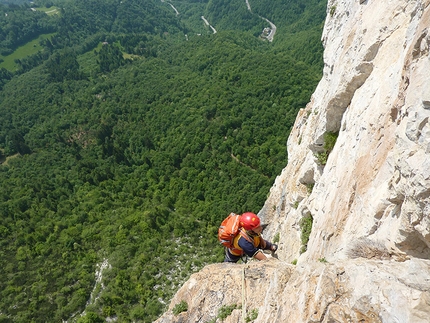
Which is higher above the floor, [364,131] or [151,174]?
[364,131]

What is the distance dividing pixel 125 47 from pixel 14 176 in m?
103

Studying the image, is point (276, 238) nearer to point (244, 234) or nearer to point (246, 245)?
point (246, 245)

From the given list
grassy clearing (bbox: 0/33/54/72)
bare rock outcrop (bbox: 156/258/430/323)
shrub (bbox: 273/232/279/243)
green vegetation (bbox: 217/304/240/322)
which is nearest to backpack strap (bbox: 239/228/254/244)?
bare rock outcrop (bbox: 156/258/430/323)

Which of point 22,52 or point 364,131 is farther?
Answer: point 22,52

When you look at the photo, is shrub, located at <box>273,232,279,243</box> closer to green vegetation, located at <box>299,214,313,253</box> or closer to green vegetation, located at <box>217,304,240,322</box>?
green vegetation, located at <box>299,214,313,253</box>

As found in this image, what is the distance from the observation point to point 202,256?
56.0 m

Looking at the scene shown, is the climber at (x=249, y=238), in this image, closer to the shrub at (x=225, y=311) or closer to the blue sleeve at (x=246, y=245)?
the blue sleeve at (x=246, y=245)

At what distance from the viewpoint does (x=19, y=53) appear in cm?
18862

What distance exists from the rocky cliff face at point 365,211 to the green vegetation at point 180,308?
190mm

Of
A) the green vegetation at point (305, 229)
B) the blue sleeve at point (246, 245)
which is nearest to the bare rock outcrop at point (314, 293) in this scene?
the blue sleeve at point (246, 245)

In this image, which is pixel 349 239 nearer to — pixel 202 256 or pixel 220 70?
pixel 202 256

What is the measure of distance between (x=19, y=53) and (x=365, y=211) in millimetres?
230161

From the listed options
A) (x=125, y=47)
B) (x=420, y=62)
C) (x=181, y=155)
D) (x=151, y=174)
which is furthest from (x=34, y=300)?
(x=125, y=47)

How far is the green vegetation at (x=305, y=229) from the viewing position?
51.7 feet
